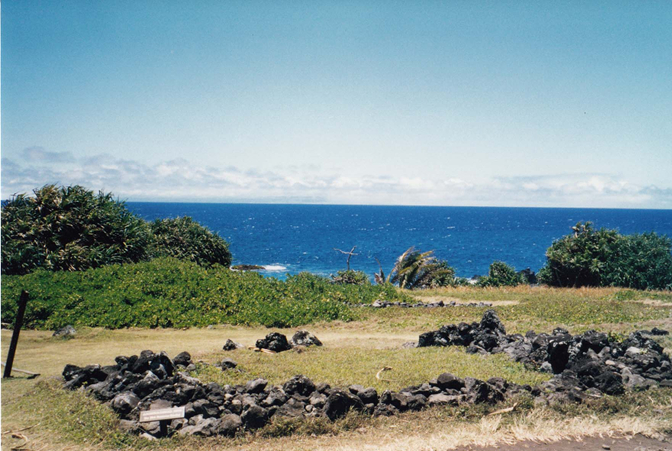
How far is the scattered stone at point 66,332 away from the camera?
48.1 ft

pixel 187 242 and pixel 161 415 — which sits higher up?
pixel 187 242

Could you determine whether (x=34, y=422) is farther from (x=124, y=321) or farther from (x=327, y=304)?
(x=327, y=304)

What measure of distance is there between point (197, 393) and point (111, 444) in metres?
1.65

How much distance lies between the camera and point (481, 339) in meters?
13.6

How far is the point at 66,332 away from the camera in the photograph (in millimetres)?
14820

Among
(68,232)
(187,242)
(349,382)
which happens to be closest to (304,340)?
(349,382)

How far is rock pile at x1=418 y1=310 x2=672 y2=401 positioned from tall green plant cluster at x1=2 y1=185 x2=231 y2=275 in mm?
17128

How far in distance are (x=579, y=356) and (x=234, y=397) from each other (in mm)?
8138

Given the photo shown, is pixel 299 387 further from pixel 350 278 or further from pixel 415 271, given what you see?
pixel 415 271

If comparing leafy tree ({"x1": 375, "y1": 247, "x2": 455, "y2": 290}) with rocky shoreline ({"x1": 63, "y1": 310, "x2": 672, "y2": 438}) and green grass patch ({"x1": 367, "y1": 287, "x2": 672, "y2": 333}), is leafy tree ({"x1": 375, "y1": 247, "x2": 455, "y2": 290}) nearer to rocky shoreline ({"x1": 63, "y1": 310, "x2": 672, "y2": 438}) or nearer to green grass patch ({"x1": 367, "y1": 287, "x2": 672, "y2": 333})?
green grass patch ({"x1": 367, "y1": 287, "x2": 672, "y2": 333})

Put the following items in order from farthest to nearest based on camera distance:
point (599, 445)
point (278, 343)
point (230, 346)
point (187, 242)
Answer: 1. point (187, 242)
2. point (230, 346)
3. point (278, 343)
4. point (599, 445)

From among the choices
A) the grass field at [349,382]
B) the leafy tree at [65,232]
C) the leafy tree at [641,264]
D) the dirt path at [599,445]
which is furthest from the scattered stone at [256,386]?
the leafy tree at [641,264]

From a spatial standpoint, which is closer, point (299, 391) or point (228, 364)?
point (299, 391)

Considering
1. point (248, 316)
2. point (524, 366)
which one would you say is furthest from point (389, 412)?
point (248, 316)
